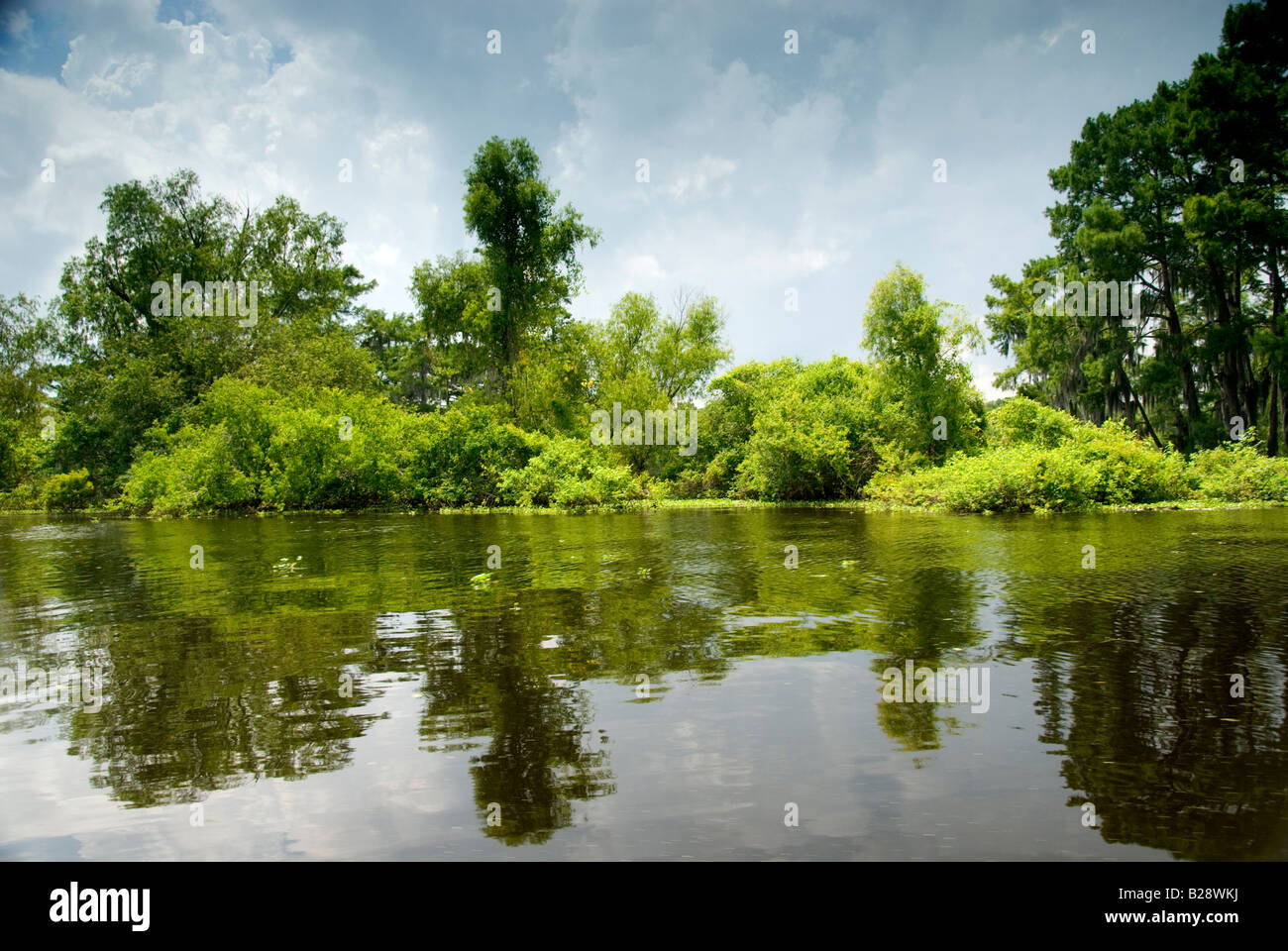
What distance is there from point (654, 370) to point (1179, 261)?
27.1 m

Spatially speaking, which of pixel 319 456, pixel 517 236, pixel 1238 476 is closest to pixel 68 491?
pixel 319 456

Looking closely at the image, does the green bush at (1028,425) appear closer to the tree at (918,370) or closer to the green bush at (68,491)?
the tree at (918,370)

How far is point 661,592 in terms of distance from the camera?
10.0m

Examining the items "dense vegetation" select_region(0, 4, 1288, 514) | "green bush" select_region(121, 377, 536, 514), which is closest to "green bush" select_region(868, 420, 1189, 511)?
"dense vegetation" select_region(0, 4, 1288, 514)

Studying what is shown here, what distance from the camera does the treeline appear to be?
29.7 metres

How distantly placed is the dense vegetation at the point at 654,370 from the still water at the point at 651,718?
62.3 ft

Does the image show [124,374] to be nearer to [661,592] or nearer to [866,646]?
[661,592]

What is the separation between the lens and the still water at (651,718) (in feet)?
10.8

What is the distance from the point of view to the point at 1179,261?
36.6m

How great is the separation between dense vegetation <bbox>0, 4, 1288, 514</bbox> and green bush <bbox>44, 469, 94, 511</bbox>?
0.13m

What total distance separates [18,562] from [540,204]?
34024 mm
